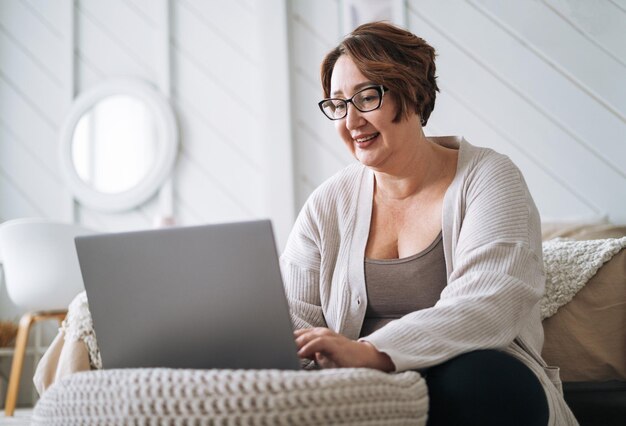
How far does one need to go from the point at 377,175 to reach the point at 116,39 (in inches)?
91.5

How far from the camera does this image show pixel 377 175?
1453mm

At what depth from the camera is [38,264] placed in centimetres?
264

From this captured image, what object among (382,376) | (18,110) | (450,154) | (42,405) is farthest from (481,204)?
(18,110)

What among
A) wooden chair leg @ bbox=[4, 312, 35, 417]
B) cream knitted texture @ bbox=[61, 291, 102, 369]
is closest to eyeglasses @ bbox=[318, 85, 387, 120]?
cream knitted texture @ bbox=[61, 291, 102, 369]

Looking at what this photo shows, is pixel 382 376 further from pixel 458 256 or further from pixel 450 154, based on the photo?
pixel 450 154

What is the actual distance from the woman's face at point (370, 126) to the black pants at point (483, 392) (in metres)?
0.50

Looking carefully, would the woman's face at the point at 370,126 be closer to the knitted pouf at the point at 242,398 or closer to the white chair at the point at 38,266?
the knitted pouf at the point at 242,398

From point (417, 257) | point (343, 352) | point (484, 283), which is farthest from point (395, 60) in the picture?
point (343, 352)

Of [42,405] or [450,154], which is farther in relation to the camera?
[450,154]

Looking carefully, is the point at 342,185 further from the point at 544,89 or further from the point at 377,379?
the point at 544,89

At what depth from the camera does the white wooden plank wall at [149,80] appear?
3.17 metres

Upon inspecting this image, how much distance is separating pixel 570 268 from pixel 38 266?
1989 millimetres

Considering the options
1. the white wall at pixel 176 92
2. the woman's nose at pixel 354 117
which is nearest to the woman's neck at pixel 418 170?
the woman's nose at pixel 354 117

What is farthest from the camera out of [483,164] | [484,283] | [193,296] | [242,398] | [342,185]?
[342,185]
